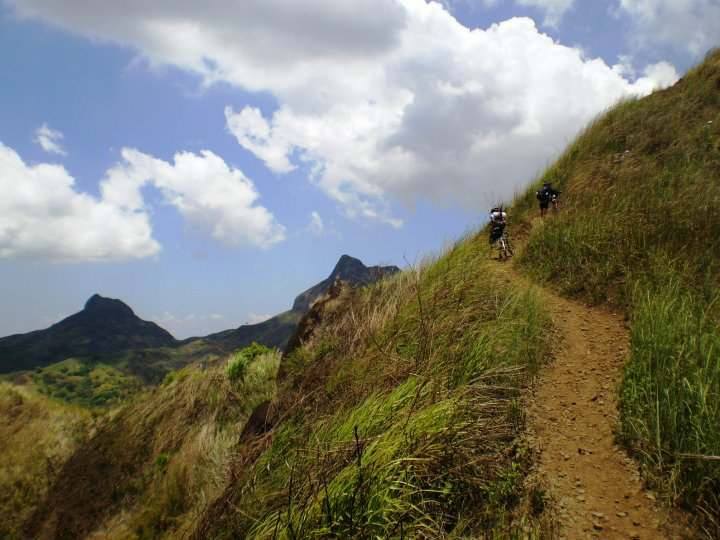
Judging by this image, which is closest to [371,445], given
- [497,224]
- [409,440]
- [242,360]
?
[409,440]

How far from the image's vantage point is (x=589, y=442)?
161 inches

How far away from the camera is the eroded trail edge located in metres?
3.17

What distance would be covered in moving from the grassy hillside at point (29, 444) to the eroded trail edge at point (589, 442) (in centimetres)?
1066

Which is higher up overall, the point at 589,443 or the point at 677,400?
the point at 677,400

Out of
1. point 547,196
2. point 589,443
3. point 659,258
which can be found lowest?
point 589,443

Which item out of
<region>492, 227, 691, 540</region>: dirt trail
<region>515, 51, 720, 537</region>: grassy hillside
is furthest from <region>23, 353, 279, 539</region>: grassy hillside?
<region>515, 51, 720, 537</region>: grassy hillside

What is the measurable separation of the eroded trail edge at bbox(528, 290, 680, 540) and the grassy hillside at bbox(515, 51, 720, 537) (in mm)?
228

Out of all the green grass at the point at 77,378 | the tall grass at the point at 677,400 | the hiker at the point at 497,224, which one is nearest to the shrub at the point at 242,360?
the hiker at the point at 497,224

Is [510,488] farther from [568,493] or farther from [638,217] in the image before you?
[638,217]

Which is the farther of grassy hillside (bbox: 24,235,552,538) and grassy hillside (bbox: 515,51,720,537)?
grassy hillside (bbox: 515,51,720,537)

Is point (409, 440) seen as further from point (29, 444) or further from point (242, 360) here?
point (29, 444)

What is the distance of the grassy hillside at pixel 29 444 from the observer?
30.8ft

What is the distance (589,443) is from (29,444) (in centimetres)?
1291

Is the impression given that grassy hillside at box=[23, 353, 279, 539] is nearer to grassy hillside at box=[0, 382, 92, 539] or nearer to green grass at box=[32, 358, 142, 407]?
grassy hillside at box=[0, 382, 92, 539]
